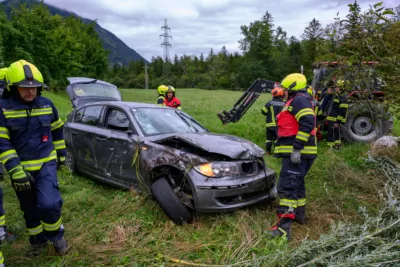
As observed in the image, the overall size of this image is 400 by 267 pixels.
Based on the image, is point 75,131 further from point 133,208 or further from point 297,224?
point 297,224

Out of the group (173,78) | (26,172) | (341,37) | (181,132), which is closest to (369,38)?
(341,37)

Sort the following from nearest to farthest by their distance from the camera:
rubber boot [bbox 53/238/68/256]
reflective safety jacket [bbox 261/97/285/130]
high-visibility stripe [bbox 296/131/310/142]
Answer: rubber boot [bbox 53/238/68/256] → high-visibility stripe [bbox 296/131/310/142] → reflective safety jacket [bbox 261/97/285/130]

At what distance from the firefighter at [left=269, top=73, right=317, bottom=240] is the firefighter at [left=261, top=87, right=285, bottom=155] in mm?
3091

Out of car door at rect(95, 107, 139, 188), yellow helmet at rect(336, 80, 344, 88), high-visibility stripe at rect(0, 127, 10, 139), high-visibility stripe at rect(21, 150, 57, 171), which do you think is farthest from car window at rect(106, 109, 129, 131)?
yellow helmet at rect(336, 80, 344, 88)

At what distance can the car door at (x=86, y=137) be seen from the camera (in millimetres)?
5091

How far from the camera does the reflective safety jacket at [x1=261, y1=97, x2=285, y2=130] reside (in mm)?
7042

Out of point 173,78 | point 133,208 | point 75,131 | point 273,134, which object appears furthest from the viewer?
point 173,78

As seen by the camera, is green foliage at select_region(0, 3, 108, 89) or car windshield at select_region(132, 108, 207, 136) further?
green foliage at select_region(0, 3, 108, 89)

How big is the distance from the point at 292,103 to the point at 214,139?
3.66 feet

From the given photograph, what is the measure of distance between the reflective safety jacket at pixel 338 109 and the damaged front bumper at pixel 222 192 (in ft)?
14.9

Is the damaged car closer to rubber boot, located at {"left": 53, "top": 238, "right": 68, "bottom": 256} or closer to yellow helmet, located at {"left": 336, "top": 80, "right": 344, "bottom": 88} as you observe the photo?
rubber boot, located at {"left": 53, "top": 238, "right": 68, "bottom": 256}

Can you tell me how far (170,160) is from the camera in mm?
3930

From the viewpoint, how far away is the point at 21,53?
18859 millimetres

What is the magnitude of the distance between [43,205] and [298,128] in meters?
2.97
